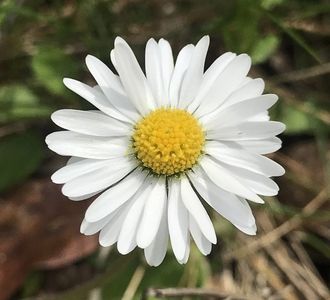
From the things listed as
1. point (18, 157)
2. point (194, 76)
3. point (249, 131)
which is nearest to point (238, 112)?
point (249, 131)

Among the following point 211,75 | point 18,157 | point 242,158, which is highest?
point 18,157

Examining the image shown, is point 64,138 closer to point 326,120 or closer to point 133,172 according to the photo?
point 133,172

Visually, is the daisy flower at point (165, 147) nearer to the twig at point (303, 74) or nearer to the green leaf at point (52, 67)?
the green leaf at point (52, 67)

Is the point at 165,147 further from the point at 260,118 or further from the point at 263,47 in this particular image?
the point at 263,47

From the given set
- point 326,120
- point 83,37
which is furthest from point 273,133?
point 83,37

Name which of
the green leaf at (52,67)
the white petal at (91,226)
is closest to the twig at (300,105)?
the green leaf at (52,67)

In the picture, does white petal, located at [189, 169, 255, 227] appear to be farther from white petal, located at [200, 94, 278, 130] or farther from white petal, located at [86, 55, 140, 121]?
white petal, located at [86, 55, 140, 121]
